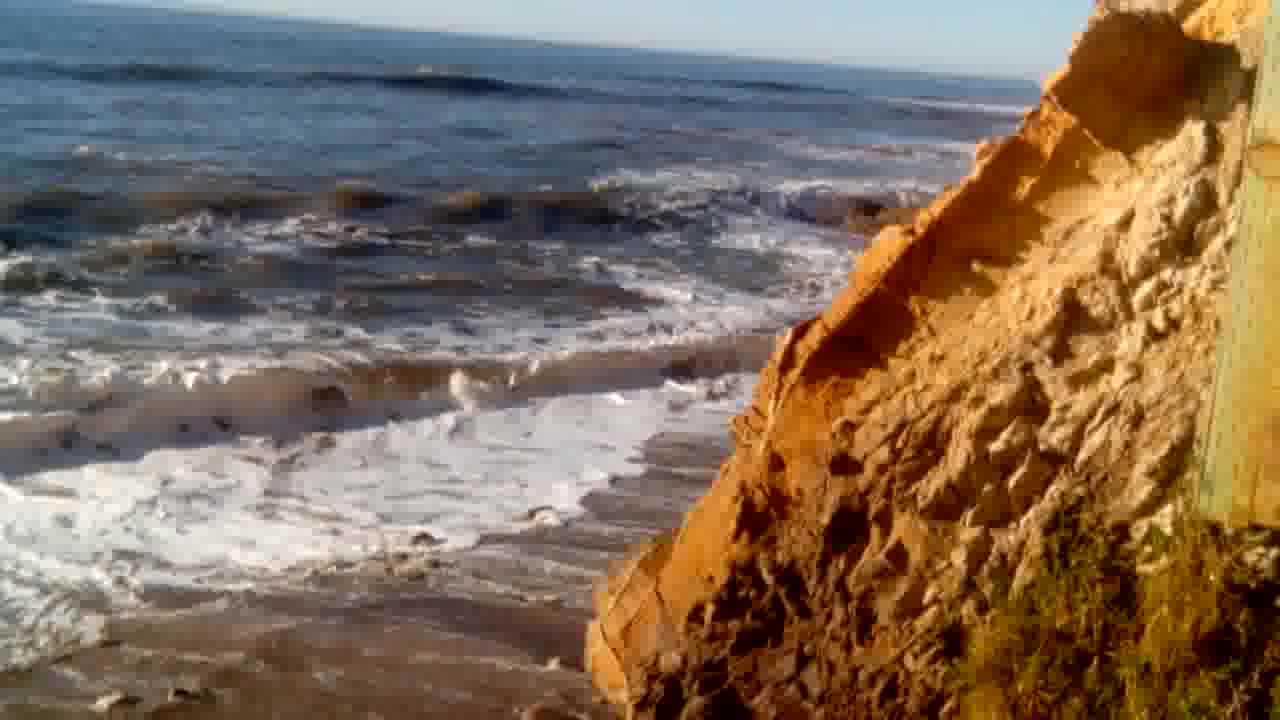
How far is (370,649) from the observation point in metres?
4.34

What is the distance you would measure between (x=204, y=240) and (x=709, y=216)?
273 inches

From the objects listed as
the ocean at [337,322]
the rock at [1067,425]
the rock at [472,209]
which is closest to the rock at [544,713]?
the ocean at [337,322]

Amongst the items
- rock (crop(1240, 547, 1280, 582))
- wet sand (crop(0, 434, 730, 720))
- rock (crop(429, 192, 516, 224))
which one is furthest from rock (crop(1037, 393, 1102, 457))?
rock (crop(429, 192, 516, 224))

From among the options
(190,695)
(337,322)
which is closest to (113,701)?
(190,695)

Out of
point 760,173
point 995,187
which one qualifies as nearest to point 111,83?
point 760,173

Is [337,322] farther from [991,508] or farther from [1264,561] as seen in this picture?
[1264,561]

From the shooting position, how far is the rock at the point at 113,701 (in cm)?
389

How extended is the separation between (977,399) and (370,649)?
2591 mm

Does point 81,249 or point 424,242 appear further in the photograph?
point 424,242

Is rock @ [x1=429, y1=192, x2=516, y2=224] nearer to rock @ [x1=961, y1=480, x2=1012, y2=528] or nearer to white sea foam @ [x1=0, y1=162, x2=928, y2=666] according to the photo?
white sea foam @ [x1=0, y1=162, x2=928, y2=666]

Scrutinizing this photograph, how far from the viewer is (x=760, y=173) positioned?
2178 centimetres

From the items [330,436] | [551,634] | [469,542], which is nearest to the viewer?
[551,634]

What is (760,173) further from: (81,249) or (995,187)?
(995,187)

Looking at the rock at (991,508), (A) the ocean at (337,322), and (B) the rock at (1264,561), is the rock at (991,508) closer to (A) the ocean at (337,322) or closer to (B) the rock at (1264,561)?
(B) the rock at (1264,561)
